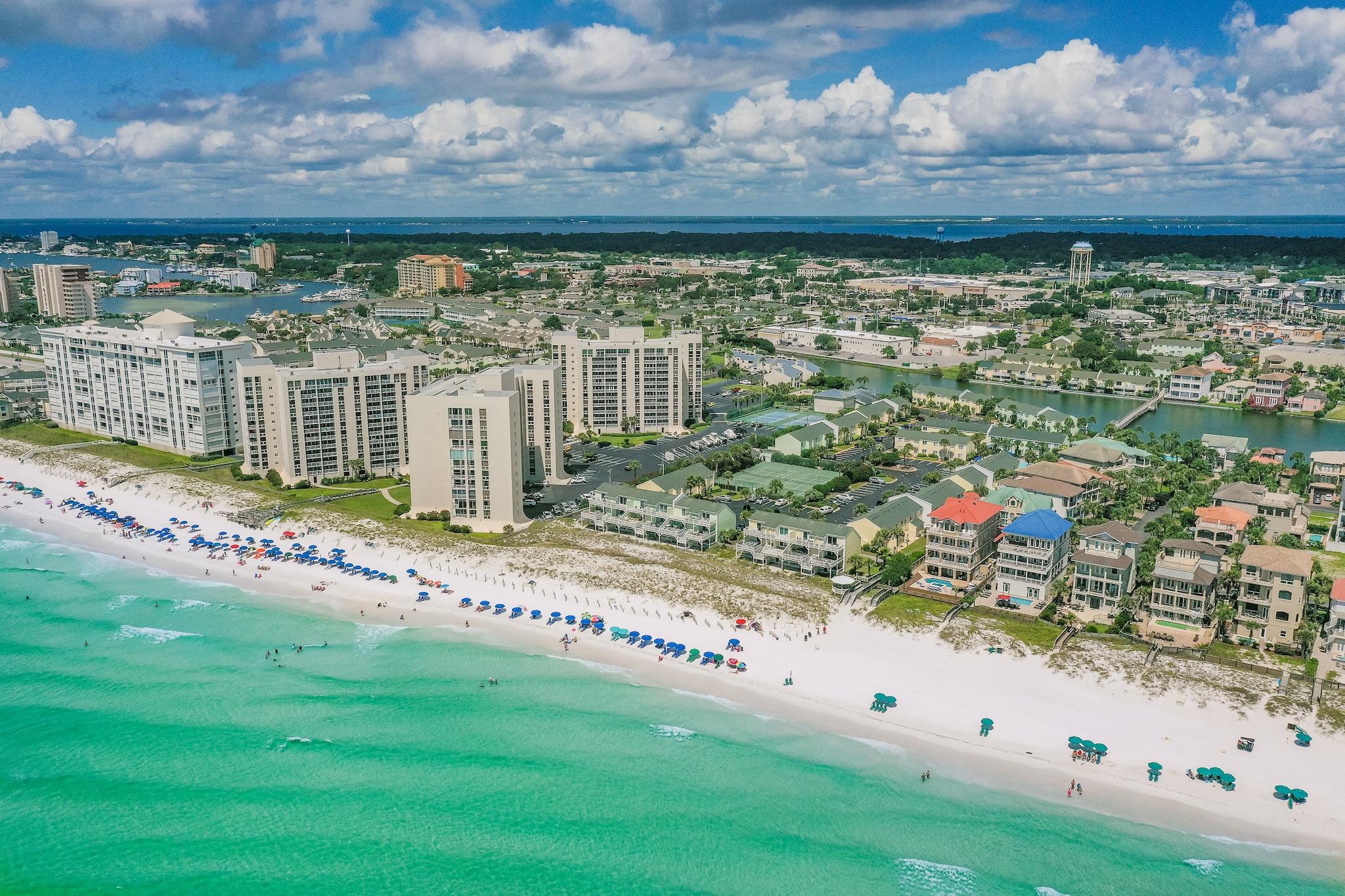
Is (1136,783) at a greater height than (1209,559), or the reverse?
(1209,559)

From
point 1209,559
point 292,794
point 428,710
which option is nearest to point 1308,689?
point 1209,559

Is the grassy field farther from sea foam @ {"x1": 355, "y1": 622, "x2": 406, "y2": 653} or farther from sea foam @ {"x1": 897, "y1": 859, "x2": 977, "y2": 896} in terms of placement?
sea foam @ {"x1": 897, "y1": 859, "x2": 977, "y2": 896}

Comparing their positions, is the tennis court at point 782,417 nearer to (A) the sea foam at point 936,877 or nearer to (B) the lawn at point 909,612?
(B) the lawn at point 909,612

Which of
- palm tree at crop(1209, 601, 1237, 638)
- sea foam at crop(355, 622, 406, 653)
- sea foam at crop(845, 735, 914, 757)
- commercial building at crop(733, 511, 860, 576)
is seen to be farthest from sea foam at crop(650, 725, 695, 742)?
palm tree at crop(1209, 601, 1237, 638)

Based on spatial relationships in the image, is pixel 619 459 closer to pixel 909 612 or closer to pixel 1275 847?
pixel 909 612

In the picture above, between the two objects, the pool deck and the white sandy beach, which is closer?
the white sandy beach

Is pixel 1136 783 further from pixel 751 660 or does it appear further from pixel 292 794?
pixel 292 794

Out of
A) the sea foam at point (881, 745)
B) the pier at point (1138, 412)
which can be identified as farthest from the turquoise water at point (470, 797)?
the pier at point (1138, 412)
